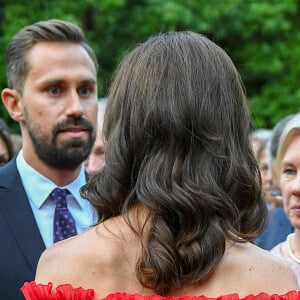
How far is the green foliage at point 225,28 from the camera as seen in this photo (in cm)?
1388

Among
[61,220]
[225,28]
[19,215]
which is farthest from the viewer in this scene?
[225,28]

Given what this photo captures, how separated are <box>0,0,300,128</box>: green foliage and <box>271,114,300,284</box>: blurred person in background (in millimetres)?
9075

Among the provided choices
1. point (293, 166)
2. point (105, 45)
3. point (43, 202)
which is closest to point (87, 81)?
point (43, 202)

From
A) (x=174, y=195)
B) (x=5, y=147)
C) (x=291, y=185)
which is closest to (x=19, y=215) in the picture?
(x=291, y=185)

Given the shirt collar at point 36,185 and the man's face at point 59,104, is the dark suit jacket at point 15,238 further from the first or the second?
the man's face at point 59,104

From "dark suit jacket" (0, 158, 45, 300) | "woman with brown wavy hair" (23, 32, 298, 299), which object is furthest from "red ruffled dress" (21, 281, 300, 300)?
"dark suit jacket" (0, 158, 45, 300)

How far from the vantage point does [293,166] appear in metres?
4.55

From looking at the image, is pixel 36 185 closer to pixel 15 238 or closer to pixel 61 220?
pixel 61 220

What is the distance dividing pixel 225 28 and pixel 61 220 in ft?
35.7

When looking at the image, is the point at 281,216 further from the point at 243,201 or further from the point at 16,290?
the point at 243,201

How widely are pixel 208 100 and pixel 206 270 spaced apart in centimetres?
55

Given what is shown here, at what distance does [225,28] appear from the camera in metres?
14.9

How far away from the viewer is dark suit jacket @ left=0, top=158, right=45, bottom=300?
402 centimetres

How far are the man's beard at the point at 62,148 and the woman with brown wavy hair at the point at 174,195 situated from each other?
1721 mm
